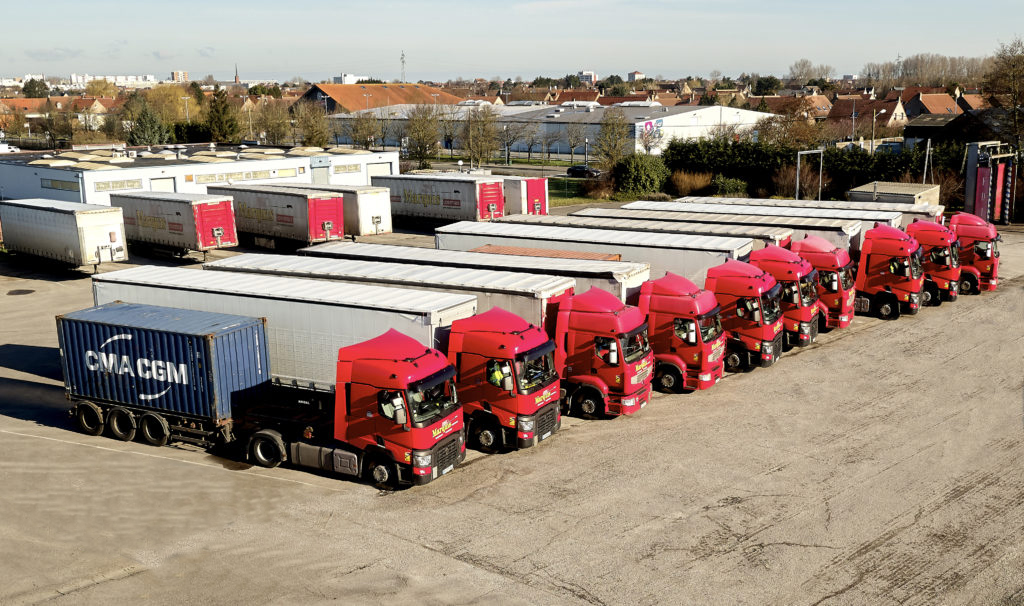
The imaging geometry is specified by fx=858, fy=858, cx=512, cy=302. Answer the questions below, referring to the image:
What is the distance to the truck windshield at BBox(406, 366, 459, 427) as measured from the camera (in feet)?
48.2

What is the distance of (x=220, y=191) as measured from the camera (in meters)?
42.9

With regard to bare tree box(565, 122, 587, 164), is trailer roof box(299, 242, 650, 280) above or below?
below

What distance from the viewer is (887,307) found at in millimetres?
27234

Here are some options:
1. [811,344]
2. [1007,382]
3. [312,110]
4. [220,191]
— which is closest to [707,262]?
[811,344]

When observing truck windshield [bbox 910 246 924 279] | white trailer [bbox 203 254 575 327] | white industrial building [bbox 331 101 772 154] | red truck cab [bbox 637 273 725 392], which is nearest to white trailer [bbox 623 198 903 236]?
truck windshield [bbox 910 246 924 279]

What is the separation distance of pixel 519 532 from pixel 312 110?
77970mm

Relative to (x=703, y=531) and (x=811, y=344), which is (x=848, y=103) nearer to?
(x=811, y=344)

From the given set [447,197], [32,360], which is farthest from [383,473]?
[447,197]

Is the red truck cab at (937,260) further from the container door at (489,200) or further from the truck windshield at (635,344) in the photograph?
the container door at (489,200)

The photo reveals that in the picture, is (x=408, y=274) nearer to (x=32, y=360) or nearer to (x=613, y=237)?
(x=613, y=237)

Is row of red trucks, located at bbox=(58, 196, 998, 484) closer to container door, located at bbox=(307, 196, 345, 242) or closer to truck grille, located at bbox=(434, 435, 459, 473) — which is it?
truck grille, located at bbox=(434, 435, 459, 473)

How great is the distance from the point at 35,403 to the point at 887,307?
79.4 ft

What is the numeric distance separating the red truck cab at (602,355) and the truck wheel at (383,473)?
506cm

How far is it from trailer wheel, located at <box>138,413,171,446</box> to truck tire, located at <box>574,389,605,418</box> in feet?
27.9
